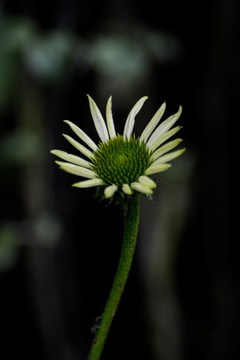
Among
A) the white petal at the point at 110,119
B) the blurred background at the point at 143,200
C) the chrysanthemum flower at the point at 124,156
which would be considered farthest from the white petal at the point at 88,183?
the blurred background at the point at 143,200

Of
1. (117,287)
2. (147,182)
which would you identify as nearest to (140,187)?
(147,182)

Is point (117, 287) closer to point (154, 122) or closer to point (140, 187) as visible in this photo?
point (140, 187)

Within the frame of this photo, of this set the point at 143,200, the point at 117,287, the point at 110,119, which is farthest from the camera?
the point at 143,200

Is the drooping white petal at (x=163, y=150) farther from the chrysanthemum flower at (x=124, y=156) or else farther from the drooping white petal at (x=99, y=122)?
the drooping white petal at (x=99, y=122)

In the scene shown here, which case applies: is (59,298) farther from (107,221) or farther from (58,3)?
(58,3)

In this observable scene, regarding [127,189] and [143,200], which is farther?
[143,200]

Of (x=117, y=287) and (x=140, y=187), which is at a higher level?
(x=140, y=187)

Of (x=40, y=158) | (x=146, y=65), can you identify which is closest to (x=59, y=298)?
(x=40, y=158)

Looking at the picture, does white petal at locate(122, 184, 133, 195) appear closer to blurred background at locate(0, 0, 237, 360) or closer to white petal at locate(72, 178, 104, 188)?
white petal at locate(72, 178, 104, 188)
